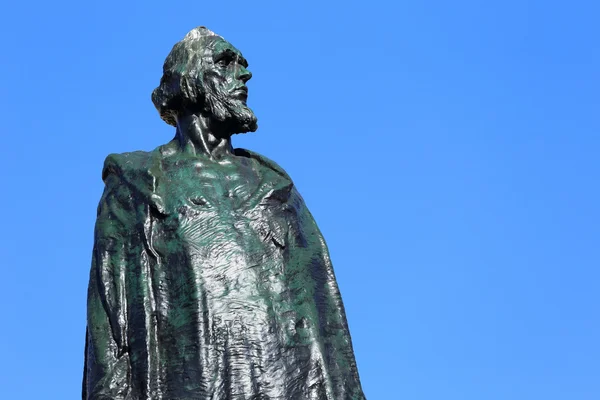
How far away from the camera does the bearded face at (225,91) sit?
13.5 m

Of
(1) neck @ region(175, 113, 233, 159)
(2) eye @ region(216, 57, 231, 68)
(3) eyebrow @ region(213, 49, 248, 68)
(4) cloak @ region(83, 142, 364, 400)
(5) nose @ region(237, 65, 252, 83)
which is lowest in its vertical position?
(4) cloak @ region(83, 142, 364, 400)

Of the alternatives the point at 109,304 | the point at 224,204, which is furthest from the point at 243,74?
the point at 109,304

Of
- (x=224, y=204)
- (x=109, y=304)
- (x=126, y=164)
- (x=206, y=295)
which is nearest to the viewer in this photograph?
(x=206, y=295)

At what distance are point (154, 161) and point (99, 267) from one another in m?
1.08

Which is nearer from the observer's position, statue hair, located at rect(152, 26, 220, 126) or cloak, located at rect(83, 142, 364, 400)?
cloak, located at rect(83, 142, 364, 400)

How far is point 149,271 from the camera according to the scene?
42.2ft

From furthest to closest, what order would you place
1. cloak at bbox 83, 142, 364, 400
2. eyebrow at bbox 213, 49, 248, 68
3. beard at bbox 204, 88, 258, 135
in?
1. eyebrow at bbox 213, 49, 248, 68
2. beard at bbox 204, 88, 258, 135
3. cloak at bbox 83, 142, 364, 400

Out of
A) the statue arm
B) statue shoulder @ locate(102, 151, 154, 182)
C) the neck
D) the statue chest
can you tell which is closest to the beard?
the neck

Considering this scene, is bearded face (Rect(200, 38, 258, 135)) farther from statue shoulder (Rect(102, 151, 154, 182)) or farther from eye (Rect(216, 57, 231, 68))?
statue shoulder (Rect(102, 151, 154, 182))

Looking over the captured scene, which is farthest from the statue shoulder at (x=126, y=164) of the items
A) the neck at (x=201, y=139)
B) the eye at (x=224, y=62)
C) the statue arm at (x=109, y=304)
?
the eye at (x=224, y=62)

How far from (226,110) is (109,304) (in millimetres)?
2019

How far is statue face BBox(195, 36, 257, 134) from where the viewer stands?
13531 mm

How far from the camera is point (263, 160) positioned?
45.4 ft

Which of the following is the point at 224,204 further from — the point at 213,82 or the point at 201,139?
the point at 213,82
